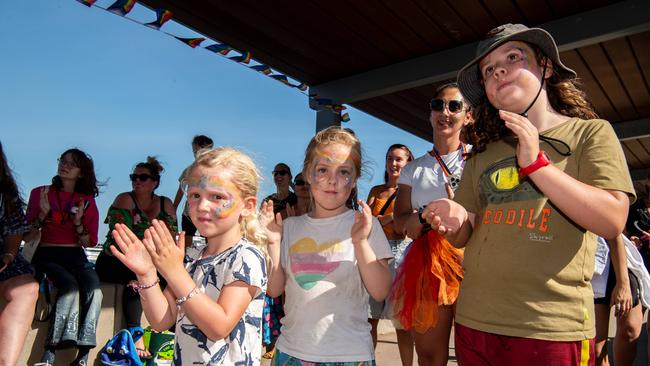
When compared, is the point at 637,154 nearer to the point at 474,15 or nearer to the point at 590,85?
the point at 590,85

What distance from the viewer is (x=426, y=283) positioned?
2.60 m

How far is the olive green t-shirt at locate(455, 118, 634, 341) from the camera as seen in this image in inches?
60.5

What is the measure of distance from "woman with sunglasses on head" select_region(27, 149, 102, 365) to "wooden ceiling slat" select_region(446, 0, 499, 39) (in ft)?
→ 13.5

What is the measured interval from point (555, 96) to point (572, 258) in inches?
26.6

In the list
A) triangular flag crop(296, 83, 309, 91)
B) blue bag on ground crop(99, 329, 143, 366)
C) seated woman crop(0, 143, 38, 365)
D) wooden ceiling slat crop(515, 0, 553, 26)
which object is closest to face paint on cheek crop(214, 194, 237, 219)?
seated woman crop(0, 143, 38, 365)

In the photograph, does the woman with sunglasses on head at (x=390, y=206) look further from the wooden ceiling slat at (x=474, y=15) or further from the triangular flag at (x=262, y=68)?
the triangular flag at (x=262, y=68)

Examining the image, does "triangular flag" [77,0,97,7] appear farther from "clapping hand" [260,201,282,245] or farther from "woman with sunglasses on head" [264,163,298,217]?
"clapping hand" [260,201,282,245]

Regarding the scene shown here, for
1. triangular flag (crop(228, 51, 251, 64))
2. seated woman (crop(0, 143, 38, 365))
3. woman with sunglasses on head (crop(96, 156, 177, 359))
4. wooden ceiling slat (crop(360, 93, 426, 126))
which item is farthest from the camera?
wooden ceiling slat (crop(360, 93, 426, 126))

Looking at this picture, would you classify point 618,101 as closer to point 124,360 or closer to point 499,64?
point 499,64

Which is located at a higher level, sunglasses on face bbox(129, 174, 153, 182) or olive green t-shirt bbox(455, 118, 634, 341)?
sunglasses on face bbox(129, 174, 153, 182)

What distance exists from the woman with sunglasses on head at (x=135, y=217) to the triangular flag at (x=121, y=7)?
5.17 ft

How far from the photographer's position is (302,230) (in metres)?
2.39

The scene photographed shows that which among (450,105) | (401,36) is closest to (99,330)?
(450,105)

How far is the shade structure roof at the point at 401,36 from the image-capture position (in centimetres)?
496
